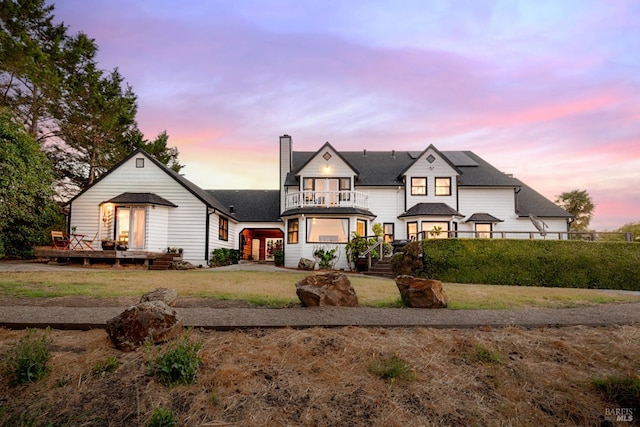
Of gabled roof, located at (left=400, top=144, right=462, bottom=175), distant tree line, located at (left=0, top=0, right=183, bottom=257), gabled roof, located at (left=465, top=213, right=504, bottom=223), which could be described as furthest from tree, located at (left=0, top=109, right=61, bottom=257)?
gabled roof, located at (left=465, top=213, right=504, bottom=223)

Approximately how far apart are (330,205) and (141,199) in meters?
11.3

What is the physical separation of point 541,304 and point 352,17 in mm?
10491

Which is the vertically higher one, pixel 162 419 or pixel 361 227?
pixel 361 227

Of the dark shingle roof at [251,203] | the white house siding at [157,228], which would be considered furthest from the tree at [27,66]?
the dark shingle roof at [251,203]

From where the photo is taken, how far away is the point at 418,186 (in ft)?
80.5

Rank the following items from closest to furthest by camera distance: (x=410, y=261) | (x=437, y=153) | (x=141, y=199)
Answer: (x=410, y=261), (x=141, y=199), (x=437, y=153)

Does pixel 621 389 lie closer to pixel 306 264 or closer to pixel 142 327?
pixel 142 327

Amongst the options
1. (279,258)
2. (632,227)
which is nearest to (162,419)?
(279,258)

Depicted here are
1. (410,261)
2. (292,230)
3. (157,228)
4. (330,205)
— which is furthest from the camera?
(292,230)

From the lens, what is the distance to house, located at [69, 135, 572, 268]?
2081cm

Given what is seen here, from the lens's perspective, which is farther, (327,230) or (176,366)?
(327,230)

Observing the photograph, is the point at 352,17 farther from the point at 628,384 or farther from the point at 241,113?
the point at 628,384

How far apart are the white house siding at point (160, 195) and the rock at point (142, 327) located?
55.6 ft

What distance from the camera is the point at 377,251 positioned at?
20578 millimetres
